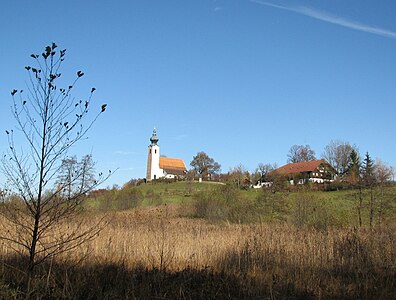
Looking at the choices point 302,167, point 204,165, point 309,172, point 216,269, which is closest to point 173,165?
point 204,165

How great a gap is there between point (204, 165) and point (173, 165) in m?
30.0

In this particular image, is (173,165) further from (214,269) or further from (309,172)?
(214,269)

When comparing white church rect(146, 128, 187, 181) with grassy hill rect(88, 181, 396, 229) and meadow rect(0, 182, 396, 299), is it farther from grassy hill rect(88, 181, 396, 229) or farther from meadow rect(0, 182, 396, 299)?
meadow rect(0, 182, 396, 299)

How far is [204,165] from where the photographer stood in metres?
83.1

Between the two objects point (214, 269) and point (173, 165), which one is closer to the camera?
point (214, 269)

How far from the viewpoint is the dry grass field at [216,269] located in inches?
202

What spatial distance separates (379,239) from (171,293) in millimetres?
6283

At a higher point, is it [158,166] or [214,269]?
[158,166]

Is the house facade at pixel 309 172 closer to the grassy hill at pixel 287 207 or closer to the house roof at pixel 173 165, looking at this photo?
the grassy hill at pixel 287 207

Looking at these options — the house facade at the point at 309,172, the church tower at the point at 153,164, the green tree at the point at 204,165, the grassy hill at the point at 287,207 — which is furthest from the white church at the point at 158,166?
the grassy hill at the point at 287,207

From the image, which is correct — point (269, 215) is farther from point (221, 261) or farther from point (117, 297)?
point (117, 297)

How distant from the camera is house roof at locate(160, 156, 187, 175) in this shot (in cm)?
10749

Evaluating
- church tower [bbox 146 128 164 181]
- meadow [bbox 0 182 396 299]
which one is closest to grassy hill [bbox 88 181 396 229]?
meadow [bbox 0 182 396 299]

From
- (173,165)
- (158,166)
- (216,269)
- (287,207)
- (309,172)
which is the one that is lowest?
(216,269)
